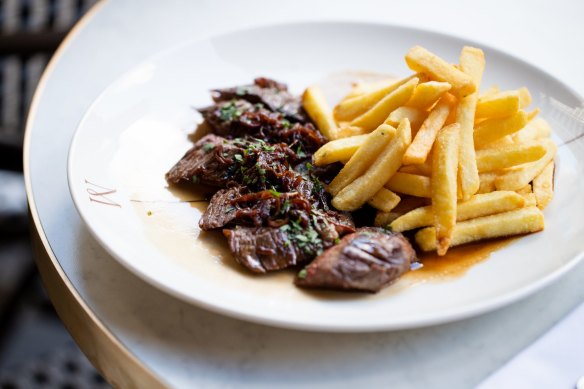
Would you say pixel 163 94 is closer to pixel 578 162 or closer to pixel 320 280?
pixel 320 280

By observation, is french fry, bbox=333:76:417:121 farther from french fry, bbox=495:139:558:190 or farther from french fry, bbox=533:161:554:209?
french fry, bbox=533:161:554:209

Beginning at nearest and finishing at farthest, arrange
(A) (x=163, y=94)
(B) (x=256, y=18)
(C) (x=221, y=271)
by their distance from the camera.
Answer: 1. (C) (x=221, y=271)
2. (A) (x=163, y=94)
3. (B) (x=256, y=18)

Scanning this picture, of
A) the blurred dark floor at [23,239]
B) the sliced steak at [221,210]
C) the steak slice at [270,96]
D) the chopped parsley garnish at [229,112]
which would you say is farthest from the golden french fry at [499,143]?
the blurred dark floor at [23,239]

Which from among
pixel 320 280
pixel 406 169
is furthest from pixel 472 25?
pixel 320 280

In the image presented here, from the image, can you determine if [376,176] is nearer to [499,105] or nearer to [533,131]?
[499,105]

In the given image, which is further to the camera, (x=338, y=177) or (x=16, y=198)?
(x=16, y=198)
